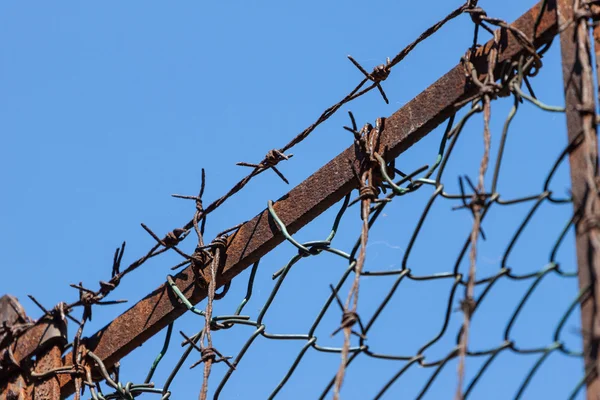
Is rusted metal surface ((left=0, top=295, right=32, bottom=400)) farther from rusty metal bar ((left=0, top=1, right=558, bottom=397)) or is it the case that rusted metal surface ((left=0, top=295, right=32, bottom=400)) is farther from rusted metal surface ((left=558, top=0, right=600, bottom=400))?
rusted metal surface ((left=558, top=0, right=600, bottom=400))

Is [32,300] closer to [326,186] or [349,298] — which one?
[326,186]

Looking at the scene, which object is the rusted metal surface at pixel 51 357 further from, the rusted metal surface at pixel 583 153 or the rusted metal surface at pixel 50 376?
the rusted metal surface at pixel 583 153

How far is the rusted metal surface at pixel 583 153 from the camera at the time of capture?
1975 millimetres

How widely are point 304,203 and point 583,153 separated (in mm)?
1031

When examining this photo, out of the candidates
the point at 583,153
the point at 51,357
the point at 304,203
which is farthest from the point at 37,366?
the point at 583,153

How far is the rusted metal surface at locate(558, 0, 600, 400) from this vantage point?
197 cm

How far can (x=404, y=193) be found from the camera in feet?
9.07

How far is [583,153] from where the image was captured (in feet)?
7.24

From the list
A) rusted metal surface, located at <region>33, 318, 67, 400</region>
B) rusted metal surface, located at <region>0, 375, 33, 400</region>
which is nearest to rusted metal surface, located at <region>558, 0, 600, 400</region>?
rusted metal surface, located at <region>33, 318, 67, 400</region>

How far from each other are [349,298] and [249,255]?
2.39 ft

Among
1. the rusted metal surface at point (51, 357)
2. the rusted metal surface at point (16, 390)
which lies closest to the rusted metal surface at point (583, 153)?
the rusted metal surface at point (51, 357)

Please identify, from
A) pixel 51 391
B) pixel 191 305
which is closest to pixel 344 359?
pixel 191 305

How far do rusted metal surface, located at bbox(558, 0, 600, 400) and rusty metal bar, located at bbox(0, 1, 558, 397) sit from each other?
0.58 feet

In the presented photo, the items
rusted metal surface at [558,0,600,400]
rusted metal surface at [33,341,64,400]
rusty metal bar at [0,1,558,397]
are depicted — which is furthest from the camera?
rusted metal surface at [33,341,64,400]
